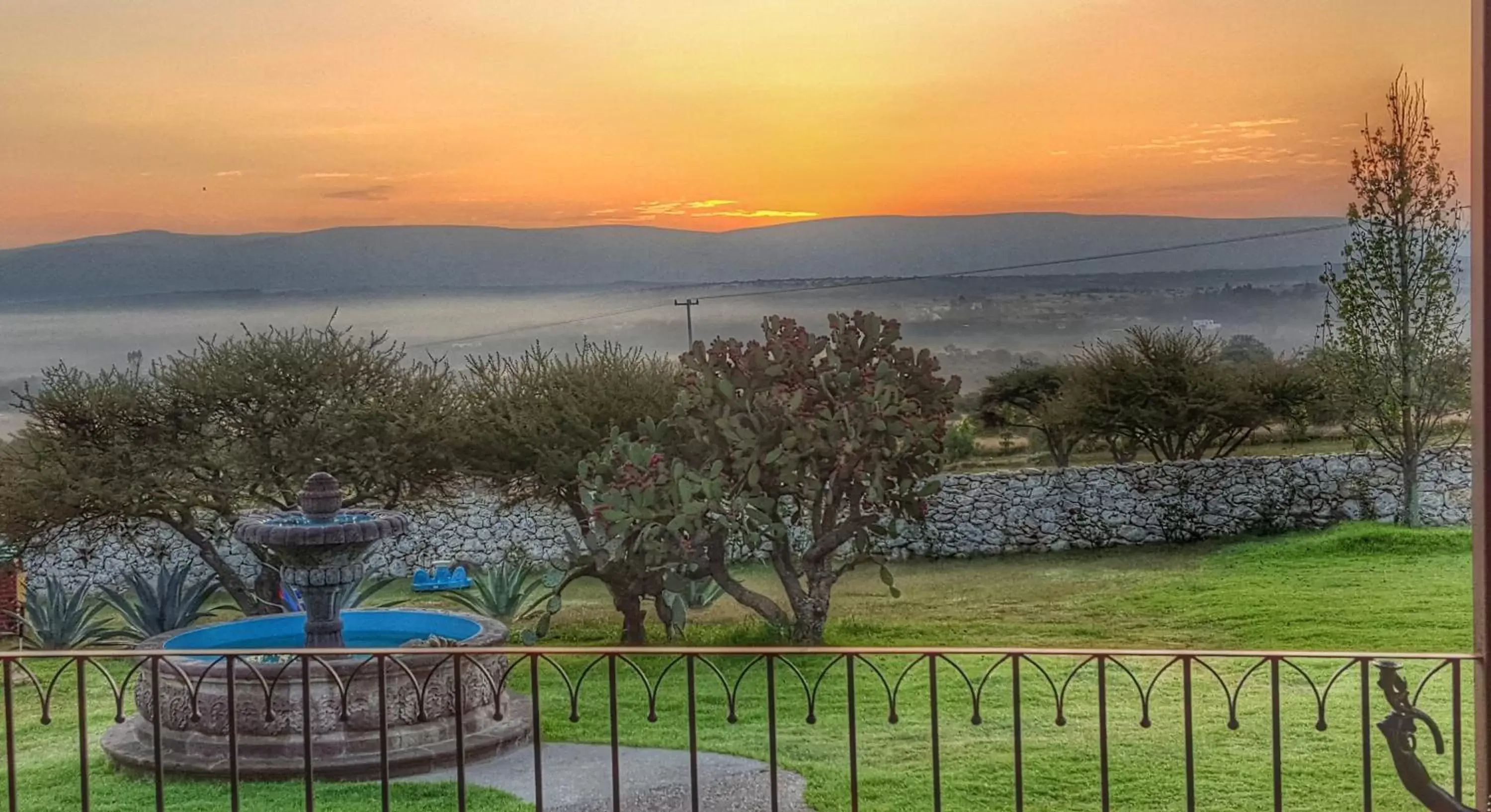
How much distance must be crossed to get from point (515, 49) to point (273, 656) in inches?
123

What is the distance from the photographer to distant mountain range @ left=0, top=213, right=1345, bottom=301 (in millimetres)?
6500

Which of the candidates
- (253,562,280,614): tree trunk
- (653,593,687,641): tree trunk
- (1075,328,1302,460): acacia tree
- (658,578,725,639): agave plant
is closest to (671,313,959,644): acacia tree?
(658,578,725,639): agave plant

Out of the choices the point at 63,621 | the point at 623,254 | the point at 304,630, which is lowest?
the point at 63,621

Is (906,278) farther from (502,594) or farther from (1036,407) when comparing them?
(502,594)

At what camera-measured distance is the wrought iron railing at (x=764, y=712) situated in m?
4.59

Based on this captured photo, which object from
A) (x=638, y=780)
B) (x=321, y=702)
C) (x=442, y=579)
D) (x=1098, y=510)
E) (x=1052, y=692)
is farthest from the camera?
(x=442, y=579)

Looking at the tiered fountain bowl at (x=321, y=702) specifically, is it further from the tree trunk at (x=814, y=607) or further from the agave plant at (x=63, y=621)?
the agave plant at (x=63, y=621)

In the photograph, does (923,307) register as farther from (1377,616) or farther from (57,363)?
(57,363)

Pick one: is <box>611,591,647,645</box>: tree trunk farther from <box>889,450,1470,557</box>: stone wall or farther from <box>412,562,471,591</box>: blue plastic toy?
<box>889,450,1470,557</box>: stone wall

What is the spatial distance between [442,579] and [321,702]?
7.74 ft

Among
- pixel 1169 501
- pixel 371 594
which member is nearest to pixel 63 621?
pixel 371 594

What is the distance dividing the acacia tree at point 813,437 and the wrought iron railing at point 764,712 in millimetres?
559

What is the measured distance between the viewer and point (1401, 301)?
6.33 meters

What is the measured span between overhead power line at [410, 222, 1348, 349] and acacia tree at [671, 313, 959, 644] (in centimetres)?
43
